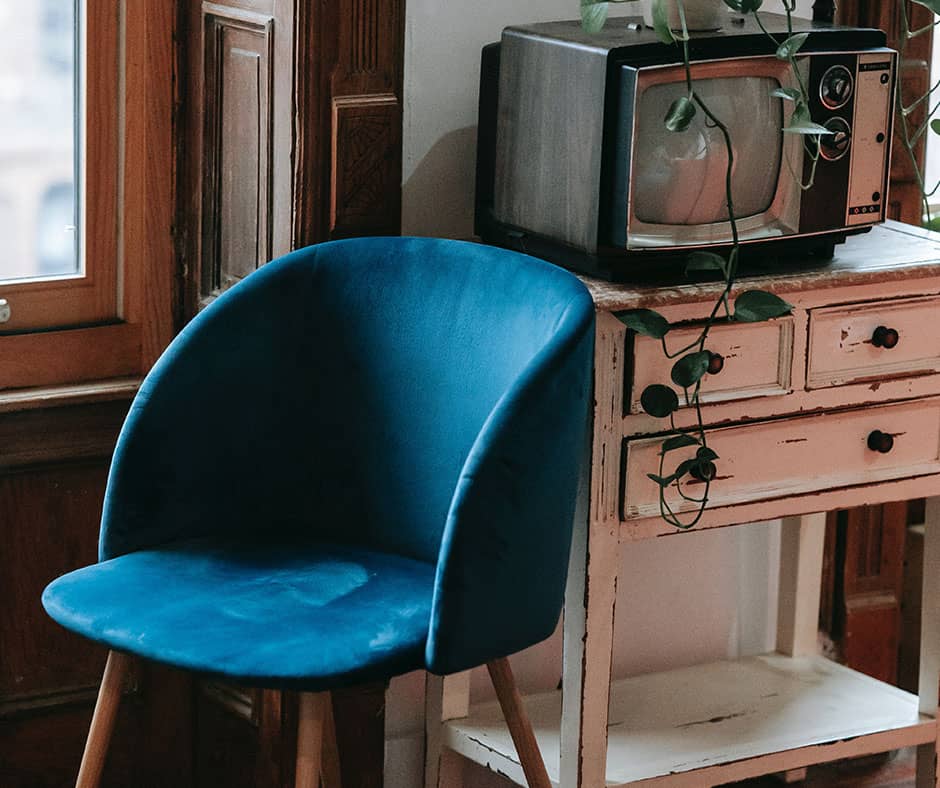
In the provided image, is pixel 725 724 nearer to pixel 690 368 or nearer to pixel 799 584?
pixel 799 584

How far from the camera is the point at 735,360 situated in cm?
193

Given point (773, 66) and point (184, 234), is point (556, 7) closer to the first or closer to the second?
point (773, 66)

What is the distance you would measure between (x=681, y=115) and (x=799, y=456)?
0.49 metres

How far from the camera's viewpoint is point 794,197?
198 centimetres

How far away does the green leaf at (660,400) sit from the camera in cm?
185

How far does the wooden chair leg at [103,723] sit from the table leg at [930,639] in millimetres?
1181

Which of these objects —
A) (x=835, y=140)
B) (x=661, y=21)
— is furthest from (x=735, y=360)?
(x=661, y=21)

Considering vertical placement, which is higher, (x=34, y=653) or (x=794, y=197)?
(x=794, y=197)

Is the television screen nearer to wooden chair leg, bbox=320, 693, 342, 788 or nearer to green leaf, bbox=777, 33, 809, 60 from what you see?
green leaf, bbox=777, 33, 809, 60

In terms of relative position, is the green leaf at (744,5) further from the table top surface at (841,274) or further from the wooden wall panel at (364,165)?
the wooden wall panel at (364,165)

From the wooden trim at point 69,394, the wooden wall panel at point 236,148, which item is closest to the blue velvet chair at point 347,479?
the wooden wall panel at point 236,148

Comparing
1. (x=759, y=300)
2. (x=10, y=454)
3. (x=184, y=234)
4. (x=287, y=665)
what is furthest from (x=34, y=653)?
(x=759, y=300)

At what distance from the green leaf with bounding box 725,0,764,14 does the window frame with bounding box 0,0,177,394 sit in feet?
2.52

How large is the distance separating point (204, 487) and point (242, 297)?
0.76 feet
